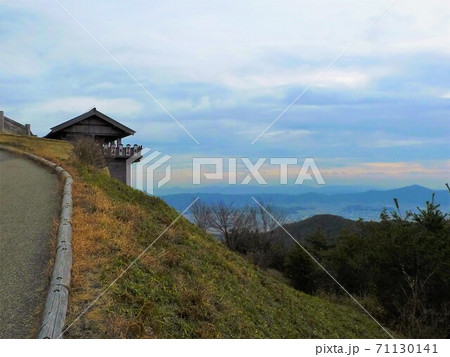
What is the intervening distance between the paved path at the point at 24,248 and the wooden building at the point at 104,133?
11.8m

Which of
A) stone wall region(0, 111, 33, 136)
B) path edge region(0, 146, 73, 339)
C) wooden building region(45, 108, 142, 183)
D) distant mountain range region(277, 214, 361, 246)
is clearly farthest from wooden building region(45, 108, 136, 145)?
distant mountain range region(277, 214, 361, 246)

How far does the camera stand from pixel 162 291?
5.68 metres

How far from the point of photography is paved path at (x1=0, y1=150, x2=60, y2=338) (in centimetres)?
448

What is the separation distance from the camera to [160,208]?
1260 cm

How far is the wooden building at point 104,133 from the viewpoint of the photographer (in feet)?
78.7

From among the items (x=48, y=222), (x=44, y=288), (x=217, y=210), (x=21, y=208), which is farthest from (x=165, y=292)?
(x=217, y=210)

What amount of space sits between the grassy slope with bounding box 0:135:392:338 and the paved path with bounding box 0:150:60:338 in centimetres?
42

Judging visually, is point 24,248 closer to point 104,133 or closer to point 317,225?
point 104,133

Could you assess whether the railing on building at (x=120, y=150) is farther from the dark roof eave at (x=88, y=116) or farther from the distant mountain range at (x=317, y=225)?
the distant mountain range at (x=317, y=225)

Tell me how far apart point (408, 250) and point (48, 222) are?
13893 mm

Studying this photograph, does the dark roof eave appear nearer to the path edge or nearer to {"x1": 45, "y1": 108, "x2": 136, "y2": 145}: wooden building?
{"x1": 45, "y1": 108, "x2": 136, "y2": 145}: wooden building

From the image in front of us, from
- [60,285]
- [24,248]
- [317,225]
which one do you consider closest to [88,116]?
[24,248]

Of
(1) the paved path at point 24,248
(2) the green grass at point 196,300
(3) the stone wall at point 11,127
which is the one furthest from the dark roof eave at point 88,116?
(2) the green grass at point 196,300
